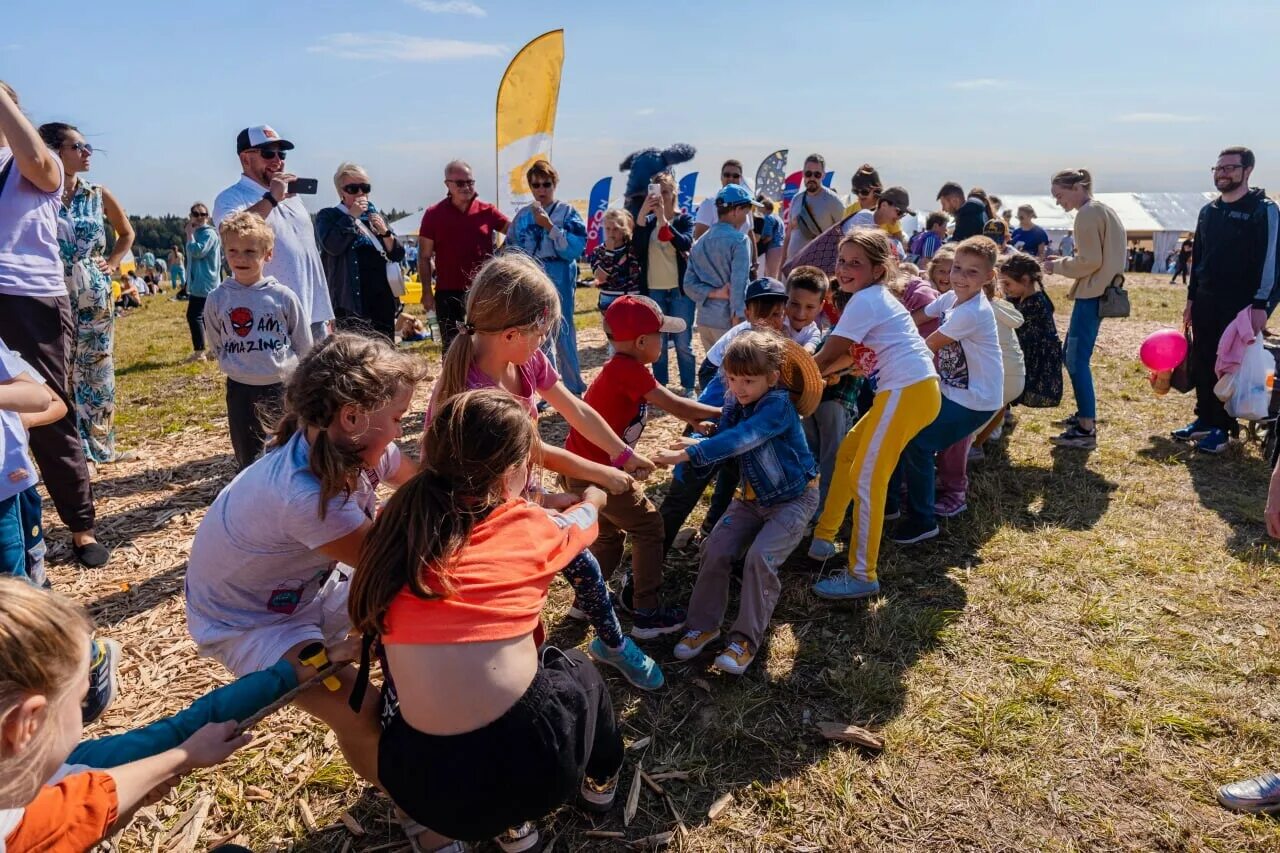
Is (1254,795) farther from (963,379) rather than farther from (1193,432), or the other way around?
(1193,432)

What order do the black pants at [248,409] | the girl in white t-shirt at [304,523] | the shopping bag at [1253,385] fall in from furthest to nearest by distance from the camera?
the shopping bag at [1253,385] → the black pants at [248,409] → the girl in white t-shirt at [304,523]

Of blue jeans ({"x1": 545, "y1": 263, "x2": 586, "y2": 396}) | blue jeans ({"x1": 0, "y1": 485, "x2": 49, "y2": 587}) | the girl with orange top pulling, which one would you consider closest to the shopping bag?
blue jeans ({"x1": 545, "y1": 263, "x2": 586, "y2": 396})

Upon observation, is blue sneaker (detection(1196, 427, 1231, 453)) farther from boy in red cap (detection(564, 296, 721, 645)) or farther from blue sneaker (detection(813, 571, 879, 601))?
boy in red cap (detection(564, 296, 721, 645))

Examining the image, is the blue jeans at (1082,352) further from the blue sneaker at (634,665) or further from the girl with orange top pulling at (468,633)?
the girl with orange top pulling at (468,633)

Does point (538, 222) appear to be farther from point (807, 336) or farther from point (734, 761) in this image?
point (734, 761)

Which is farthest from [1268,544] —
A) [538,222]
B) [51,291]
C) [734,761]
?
[51,291]

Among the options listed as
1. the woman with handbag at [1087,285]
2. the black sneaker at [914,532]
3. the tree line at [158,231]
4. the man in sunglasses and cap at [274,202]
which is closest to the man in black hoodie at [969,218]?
the woman with handbag at [1087,285]

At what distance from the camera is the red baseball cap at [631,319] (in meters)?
3.61

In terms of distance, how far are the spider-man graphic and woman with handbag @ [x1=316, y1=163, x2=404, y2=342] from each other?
2.05 metres

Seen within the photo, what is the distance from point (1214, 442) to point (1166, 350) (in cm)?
100

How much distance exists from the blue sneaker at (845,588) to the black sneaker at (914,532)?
0.70m

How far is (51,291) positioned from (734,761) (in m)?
4.29

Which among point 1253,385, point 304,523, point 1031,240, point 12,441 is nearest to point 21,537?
point 12,441

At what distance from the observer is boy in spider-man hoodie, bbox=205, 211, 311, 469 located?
4.09 meters
